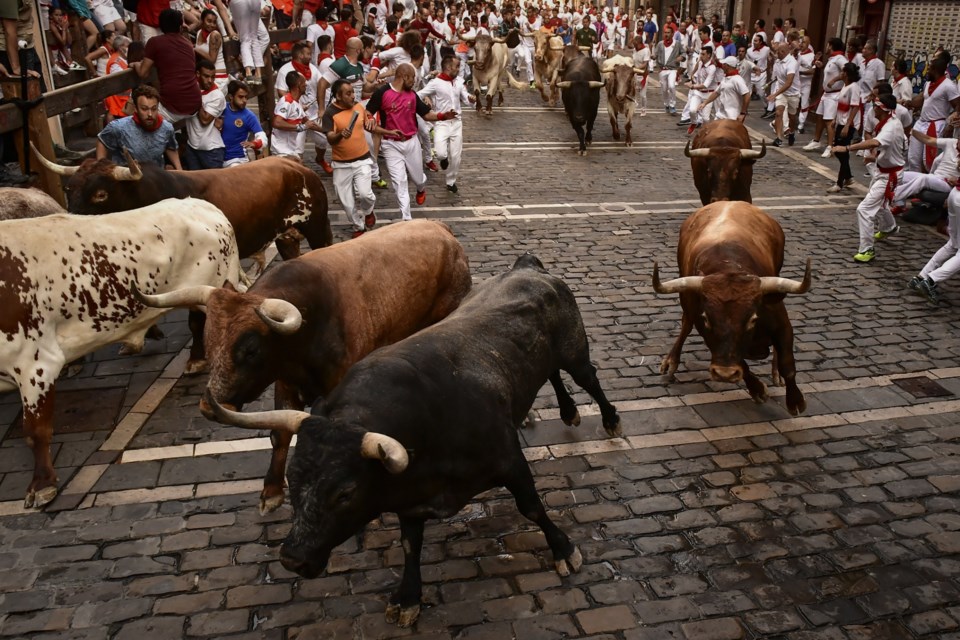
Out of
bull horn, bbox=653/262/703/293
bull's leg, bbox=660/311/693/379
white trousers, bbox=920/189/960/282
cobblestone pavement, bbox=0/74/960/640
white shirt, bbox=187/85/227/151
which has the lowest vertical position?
cobblestone pavement, bbox=0/74/960/640

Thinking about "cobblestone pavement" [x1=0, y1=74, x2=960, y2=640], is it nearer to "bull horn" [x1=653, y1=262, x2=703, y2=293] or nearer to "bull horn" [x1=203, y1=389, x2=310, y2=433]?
"bull horn" [x1=653, y1=262, x2=703, y2=293]

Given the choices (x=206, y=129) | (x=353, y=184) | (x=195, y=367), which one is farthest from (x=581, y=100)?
(x=195, y=367)

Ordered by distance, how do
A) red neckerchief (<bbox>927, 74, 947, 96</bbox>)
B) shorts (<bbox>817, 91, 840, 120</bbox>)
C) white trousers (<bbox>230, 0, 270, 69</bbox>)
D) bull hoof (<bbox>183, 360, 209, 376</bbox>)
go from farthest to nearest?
shorts (<bbox>817, 91, 840, 120</bbox>) → white trousers (<bbox>230, 0, 270, 69</bbox>) → red neckerchief (<bbox>927, 74, 947, 96</bbox>) → bull hoof (<bbox>183, 360, 209, 376</bbox>)

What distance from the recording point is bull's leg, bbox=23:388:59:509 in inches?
235

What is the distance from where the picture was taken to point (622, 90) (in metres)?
18.9

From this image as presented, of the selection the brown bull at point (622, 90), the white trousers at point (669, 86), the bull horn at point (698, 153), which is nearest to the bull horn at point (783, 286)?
the bull horn at point (698, 153)

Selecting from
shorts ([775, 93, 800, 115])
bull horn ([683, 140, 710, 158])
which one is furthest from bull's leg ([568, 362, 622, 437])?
shorts ([775, 93, 800, 115])

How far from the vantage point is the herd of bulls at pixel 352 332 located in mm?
4215

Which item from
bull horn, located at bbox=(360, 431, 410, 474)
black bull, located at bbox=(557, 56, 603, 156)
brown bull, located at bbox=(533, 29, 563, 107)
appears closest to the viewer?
bull horn, located at bbox=(360, 431, 410, 474)

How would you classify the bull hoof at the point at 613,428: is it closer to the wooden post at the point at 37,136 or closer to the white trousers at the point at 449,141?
the wooden post at the point at 37,136

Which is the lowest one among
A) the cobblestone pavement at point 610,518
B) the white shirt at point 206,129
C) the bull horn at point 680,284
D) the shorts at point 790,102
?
the cobblestone pavement at point 610,518

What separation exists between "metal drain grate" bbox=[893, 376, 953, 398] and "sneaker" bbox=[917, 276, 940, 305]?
7.33ft

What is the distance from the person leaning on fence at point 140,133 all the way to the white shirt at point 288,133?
12.0 ft

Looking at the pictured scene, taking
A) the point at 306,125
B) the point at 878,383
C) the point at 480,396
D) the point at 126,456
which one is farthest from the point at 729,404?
the point at 306,125
